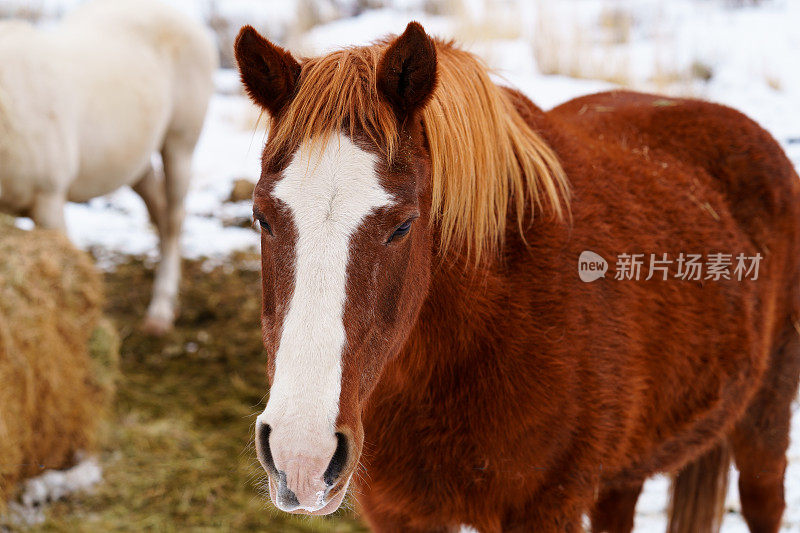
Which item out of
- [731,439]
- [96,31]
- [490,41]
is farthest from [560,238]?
[490,41]

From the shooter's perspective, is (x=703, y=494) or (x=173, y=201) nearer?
(x=703, y=494)

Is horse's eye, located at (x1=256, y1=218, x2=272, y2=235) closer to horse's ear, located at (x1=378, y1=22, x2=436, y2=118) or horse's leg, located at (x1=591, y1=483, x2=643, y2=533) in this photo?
horse's ear, located at (x1=378, y1=22, x2=436, y2=118)

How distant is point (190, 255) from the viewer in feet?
18.1

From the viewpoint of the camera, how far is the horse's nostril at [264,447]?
1071mm

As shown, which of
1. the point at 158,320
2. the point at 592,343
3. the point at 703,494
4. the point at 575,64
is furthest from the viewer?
the point at 575,64

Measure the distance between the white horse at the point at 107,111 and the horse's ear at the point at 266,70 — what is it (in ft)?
8.85

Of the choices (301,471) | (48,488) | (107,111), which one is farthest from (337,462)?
(107,111)

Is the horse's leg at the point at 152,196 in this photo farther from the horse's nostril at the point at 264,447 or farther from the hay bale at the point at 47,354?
the horse's nostril at the point at 264,447

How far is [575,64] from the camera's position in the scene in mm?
5855

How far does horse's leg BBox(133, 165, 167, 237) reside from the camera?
493 centimetres

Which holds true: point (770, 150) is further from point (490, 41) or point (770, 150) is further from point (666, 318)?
point (490, 41)

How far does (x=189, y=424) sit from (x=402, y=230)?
2.66 m

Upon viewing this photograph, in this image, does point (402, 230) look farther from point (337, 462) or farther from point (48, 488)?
point (48, 488)

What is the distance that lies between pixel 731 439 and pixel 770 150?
1.04m
